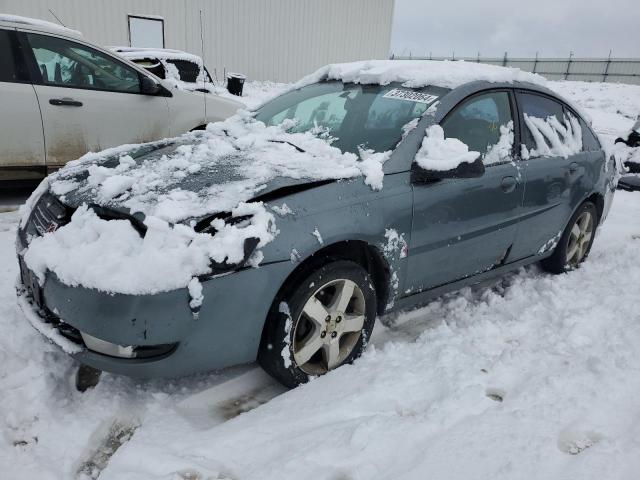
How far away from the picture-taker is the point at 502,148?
3.26 m

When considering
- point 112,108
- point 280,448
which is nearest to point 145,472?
point 280,448

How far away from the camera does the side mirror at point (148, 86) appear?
5.06 metres

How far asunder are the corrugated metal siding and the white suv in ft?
89.2

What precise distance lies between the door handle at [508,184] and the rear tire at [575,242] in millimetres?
1041

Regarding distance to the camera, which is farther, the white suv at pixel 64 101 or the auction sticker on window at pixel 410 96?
the white suv at pixel 64 101

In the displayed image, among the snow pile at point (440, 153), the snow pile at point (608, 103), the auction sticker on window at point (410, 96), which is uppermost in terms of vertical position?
the auction sticker on window at point (410, 96)

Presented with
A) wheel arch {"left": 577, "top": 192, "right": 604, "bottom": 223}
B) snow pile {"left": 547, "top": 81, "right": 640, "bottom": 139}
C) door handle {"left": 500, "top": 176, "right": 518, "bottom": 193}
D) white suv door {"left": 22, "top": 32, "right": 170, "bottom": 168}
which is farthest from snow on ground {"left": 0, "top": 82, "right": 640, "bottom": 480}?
snow pile {"left": 547, "top": 81, "right": 640, "bottom": 139}

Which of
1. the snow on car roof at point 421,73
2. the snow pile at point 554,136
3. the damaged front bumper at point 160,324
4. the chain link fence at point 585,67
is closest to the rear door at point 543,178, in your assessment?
the snow pile at point 554,136

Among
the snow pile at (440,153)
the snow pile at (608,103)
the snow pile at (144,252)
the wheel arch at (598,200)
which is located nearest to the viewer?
the snow pile at (144,252)

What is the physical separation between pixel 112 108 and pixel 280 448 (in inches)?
158

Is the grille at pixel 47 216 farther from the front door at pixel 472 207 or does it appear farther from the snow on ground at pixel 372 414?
the front door at pixel 472 207

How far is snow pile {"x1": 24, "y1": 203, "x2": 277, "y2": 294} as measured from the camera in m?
1.92

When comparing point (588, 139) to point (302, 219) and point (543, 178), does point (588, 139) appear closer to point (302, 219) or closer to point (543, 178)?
point (543, 178)

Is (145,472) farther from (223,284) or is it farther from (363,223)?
(363,223)
